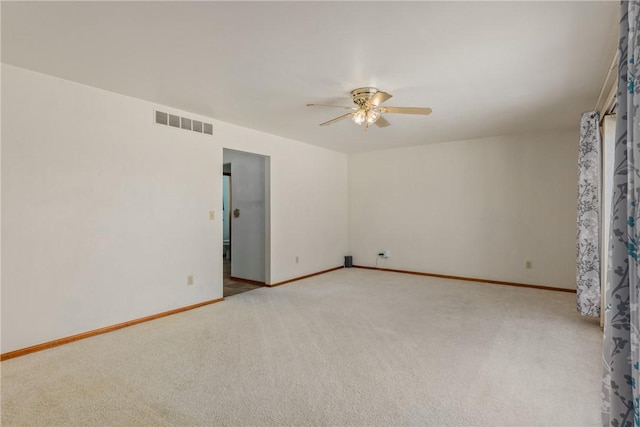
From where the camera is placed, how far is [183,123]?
13.0ft

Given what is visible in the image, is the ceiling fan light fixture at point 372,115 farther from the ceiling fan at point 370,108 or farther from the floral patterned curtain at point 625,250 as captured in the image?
the floral patterned curtain at point 625,250

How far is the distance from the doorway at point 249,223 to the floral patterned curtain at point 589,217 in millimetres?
3868

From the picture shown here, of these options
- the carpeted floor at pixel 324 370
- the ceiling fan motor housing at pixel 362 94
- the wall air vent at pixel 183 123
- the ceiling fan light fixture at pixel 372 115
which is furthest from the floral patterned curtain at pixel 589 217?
the wall air vent at pixel 183 123

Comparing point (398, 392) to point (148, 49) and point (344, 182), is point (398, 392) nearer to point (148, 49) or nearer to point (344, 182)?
point (148, 49)

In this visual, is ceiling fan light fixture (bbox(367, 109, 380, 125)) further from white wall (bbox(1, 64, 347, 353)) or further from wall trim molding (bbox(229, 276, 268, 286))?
wall trim molding (bbox(229, 276, 268, 286))

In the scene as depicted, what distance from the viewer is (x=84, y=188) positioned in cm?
316

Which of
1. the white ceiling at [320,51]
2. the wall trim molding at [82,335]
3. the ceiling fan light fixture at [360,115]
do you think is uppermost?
the white ceiling at [320,51]

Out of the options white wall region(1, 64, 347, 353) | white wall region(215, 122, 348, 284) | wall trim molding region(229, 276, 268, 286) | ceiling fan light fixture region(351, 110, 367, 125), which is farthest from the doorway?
ceiling fan light fixture region(351, 110, 367, 125)

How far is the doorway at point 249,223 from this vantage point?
528 cm

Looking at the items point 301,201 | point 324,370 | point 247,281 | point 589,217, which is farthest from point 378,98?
point 247,281

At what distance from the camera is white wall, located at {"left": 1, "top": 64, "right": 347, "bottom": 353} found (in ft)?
9.12

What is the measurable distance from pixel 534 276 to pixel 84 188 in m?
5.85

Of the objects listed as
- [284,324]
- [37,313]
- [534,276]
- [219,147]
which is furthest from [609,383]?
[534,276]

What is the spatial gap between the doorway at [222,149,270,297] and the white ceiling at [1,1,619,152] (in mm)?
1694
